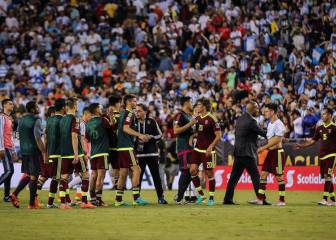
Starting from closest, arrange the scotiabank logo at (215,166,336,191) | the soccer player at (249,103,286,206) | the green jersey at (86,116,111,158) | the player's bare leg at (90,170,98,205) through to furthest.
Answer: the green jersey at (86,116,111,158)
the player's bare leg at (90,170,98,205)
the soccer player at (249,103,286,206)
the scotiabank logo at (215,166,336,191)

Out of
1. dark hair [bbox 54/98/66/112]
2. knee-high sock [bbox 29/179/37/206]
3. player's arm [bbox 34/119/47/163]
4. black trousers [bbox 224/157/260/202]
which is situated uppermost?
dark hair [bbox 54/98/66/112]

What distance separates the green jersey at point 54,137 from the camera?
19.8 m

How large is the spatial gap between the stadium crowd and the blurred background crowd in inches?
2.0

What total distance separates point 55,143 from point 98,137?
1084 mm

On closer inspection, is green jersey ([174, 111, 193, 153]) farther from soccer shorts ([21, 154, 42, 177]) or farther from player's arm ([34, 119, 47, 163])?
soccer shorts ([21, 154, 42, 177])

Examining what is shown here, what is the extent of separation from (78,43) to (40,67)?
2.37m

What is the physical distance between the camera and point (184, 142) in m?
22.0

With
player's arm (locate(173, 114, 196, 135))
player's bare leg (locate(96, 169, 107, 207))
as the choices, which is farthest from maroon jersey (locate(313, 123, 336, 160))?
player's bare leg (locate(96, 169, 107, 207))

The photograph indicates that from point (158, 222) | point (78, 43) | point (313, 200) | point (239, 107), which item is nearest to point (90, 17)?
point (78, 43)

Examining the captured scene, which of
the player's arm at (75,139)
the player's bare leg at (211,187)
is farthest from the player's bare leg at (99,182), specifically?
the player's bare leg at (211,187)

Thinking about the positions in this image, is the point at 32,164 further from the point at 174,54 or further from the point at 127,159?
the point at 174,54

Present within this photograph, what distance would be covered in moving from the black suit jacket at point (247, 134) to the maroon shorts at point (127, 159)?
2577mm

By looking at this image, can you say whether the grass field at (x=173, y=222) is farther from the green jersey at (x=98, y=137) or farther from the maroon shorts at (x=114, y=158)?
the maroon shorts at (x=114, y=158)

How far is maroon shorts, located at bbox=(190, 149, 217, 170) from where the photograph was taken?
20891mm
